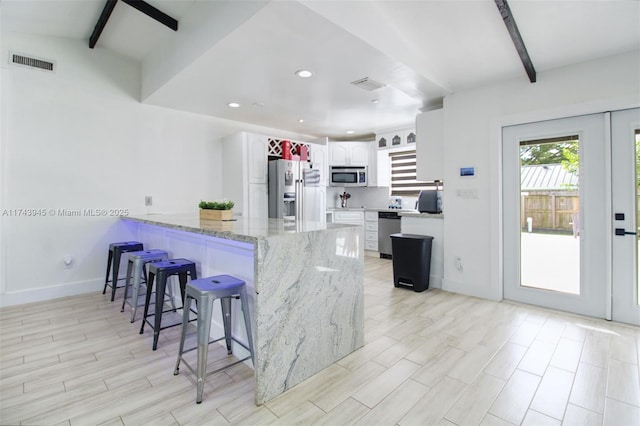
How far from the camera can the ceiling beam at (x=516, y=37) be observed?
231 cm

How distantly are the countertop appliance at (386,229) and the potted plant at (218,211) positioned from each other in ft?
12.2

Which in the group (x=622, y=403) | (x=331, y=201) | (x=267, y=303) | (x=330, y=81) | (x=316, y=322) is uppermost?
(x=330, y=81)

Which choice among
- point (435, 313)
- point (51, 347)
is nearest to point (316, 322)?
point (435, 313)

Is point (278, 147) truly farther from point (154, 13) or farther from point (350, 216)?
point (154, 13)

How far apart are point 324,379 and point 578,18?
3.40 metres

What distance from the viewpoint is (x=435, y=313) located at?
10.2 feet

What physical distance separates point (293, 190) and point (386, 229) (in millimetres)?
1996

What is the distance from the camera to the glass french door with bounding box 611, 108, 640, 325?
275 cm

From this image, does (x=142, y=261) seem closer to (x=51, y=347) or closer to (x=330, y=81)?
(x=51, y=347)

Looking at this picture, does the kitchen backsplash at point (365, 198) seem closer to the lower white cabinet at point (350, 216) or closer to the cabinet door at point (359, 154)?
the lower white cabinet at point (350, 216)

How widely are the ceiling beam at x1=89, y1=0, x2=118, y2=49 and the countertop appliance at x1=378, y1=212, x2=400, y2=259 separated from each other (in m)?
4.87

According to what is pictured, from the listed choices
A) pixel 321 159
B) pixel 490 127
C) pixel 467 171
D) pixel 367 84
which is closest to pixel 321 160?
pixel 321 159

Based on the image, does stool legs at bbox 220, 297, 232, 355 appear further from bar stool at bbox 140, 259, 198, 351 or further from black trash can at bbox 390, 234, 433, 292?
black trash can at bbox 390, 234, 433, 292

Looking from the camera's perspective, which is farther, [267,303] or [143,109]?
[143,109]
